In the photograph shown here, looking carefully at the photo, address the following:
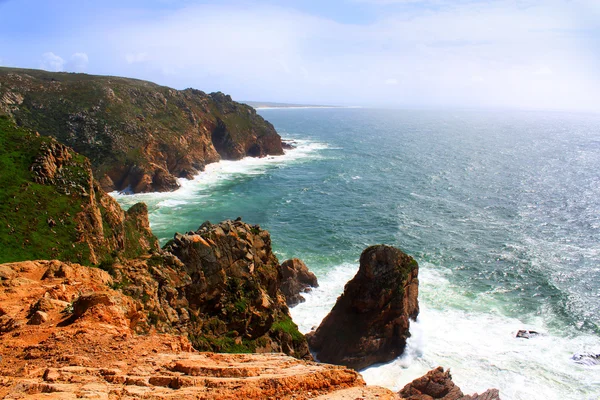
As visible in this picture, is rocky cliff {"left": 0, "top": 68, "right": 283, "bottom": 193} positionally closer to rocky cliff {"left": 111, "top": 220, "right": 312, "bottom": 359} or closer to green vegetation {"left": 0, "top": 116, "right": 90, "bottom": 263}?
green vegetation {"left": 0, "top": 116, "right": 90, "bottom": 263}

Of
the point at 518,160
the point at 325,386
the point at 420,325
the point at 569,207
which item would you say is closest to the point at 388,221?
the point at 420,325

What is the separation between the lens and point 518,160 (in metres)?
122

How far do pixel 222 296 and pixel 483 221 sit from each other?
54627mm

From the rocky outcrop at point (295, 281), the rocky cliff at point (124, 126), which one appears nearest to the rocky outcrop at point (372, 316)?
the rocky outcrop at point (295, 281)

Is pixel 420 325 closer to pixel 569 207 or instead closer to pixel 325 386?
pixel 325 386

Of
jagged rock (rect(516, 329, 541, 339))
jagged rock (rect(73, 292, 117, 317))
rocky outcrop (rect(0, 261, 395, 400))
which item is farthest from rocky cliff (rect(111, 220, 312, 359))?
jagged rock (rect(516, 329, 541, 339))

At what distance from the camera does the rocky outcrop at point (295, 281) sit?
147ft

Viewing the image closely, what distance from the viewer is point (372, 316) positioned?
35938 mm

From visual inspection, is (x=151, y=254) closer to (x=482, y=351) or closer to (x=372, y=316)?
(x=372, y=316)

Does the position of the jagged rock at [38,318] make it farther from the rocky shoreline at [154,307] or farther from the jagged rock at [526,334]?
the jagged rock at [526,334]

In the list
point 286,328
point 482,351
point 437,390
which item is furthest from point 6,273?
point 482,351

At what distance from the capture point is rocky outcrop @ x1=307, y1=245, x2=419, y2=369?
114 ft

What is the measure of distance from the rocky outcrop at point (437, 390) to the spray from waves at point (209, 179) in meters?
50.0

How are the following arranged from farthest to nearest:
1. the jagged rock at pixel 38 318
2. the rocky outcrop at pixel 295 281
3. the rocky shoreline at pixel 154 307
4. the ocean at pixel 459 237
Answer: the rocky outcrop at pixel 295 281, the ocean at pixel 459 237, the jagged rock at pixel 38 318, the rocky shoreline at pixel 154 307
